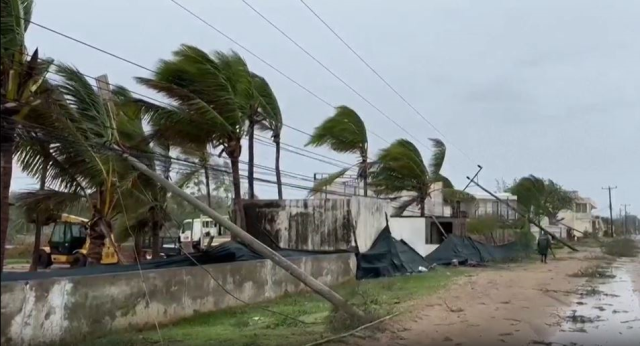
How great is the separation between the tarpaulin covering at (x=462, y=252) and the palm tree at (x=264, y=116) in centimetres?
1123

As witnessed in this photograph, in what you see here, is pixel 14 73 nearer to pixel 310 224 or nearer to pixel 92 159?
pixel 92 159

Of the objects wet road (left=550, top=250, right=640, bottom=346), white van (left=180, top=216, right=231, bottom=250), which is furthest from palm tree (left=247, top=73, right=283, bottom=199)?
white van (left=180, top=216, right=231, bottom=250)

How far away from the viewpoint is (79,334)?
10391 millimetres

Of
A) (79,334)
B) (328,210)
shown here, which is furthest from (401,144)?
(79,334)

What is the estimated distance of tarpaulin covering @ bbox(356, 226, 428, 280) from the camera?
892 inches

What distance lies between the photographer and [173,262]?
14.1 meters

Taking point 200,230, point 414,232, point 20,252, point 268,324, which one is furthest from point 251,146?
point 20,252

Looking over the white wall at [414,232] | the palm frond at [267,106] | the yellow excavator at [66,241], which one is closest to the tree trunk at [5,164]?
the palm frond at [267,106]

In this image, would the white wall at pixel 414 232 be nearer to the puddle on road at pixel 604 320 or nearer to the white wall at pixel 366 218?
the white wall at pixel 366 218

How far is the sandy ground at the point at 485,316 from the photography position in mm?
11125

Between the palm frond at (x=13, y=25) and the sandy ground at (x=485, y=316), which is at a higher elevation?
the palm frond at (x=13, y=25)

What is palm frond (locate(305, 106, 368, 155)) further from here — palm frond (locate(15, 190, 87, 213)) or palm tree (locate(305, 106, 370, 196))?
palm frond (locate(15, 190, 87, 213))

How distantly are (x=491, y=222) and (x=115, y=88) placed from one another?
30.8 metres

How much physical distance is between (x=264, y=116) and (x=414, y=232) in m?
14.7
